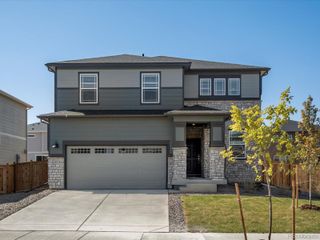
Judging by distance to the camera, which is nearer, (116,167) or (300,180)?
(300,180)

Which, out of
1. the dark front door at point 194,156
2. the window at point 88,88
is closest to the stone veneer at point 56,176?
the window at point 88,88

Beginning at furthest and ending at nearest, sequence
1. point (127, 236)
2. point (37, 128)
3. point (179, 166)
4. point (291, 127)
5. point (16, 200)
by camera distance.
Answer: point (37, 128) → point (291, 127) → point (179, 166) → point (16, 200) → point (127, 236)

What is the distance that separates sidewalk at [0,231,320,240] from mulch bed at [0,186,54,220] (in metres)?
2.71

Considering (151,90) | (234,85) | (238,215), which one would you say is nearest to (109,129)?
(151,90)

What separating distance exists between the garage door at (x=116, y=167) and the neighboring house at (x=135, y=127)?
0.17ft

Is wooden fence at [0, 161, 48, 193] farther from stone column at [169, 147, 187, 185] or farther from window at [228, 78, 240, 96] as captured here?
window at [228, 78, 240, 96]

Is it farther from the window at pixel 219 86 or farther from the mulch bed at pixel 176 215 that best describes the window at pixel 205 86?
the mulch bed at pixel 176 215

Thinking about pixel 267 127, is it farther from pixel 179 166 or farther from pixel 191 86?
pixel 191 86

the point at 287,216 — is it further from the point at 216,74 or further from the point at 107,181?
the point at 216,74

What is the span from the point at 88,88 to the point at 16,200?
718 cm

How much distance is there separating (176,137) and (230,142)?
4.61 m

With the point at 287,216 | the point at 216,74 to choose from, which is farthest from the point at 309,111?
the point at 287,216

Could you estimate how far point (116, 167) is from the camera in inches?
711

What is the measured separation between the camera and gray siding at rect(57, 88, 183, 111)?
19094mm
